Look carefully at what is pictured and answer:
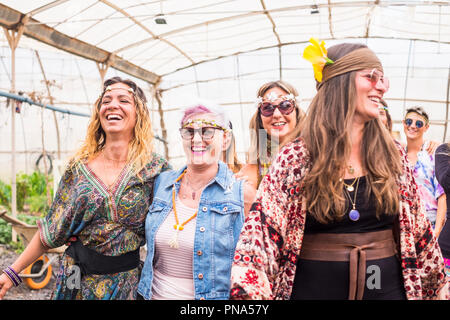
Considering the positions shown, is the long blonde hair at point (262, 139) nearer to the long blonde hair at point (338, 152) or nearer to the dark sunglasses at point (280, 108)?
the dark sunglasses at point (280, 108)

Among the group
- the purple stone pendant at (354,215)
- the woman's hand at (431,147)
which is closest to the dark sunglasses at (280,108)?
the purple stone pendant at (354,215)

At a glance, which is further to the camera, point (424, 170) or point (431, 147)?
point (431, 147)

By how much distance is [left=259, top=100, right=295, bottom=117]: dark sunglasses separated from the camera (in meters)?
2.62

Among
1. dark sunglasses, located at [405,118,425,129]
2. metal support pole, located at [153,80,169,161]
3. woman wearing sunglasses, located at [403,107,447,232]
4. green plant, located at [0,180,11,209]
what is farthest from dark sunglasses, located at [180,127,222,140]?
metal support pole, located at [153,80,169,161]

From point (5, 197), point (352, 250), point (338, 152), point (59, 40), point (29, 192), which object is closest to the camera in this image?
point (352, 250)

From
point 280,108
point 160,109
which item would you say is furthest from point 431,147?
point 160,109

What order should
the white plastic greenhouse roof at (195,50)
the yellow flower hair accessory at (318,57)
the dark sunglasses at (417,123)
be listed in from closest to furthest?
the yellow flower hair accessory at (318,57) < the dark sunglasses at (417,123) < the white plastic greenhouse roof at (195,50)

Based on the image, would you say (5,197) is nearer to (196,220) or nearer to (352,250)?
(196,220)

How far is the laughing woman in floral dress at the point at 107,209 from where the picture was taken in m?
2.08

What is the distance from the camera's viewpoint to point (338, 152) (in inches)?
62.2

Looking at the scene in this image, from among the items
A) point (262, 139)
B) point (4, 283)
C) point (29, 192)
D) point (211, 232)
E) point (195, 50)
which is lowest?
point (29, 192)

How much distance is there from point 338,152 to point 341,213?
0.25 meters
